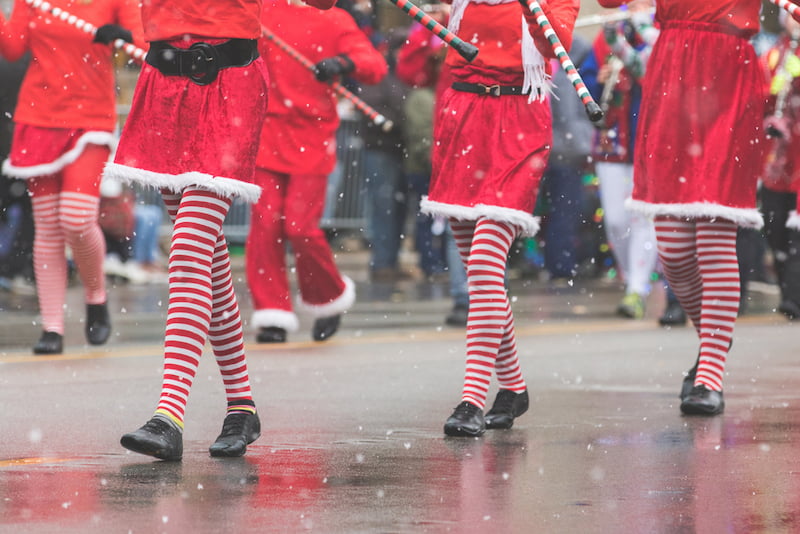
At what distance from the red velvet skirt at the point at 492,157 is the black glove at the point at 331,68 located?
9.31 ft

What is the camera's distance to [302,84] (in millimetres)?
9312

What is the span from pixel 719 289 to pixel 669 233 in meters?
0.30

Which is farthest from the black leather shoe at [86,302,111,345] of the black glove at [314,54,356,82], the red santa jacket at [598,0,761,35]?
the red santa jacket at [598,0,761,35]

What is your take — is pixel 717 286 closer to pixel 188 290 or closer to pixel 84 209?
pixel 188 290

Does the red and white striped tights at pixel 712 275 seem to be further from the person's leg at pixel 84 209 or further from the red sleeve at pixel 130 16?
the person's leg at pixel 84 209

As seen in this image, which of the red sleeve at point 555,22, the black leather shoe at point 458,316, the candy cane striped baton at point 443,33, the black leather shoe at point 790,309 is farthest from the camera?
the black leather shoe at point 790,309

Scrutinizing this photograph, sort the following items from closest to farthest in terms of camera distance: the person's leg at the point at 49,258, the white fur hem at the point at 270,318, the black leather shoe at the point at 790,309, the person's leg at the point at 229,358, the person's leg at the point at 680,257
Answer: the person's leg at the point at 229,358 → the person's leg at the point at 680,257 → the person's leg at the point at 49,258 → the white fur hem at the point at 270,318 → the black leather shoe at the point at 790,309

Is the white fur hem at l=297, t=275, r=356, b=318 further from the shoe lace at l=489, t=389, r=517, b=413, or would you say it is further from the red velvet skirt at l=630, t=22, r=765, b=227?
the shoe lace at l=489, t=389, r=517, b=413

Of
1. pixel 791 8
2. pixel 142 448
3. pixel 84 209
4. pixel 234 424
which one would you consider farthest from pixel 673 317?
pixel 142 448

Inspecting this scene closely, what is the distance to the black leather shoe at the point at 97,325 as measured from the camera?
914cm

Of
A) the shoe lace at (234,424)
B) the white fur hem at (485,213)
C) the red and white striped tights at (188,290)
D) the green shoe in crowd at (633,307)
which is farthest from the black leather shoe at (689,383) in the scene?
the green shoe in crowd at (633,307)

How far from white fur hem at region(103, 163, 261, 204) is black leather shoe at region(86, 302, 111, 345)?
12.5 ft

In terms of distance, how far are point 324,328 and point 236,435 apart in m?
4.24

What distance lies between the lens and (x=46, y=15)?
8.48 meters
